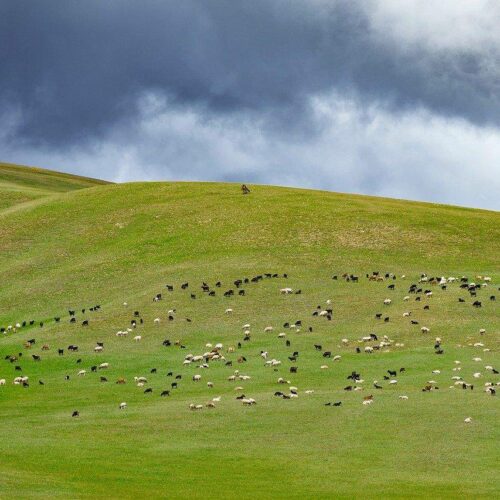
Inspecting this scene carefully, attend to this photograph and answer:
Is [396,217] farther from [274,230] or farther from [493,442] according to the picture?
[493,442]

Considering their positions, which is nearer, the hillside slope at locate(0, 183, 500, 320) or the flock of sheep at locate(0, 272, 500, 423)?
the flock of sheep at locate(0, 272, 500, 423)

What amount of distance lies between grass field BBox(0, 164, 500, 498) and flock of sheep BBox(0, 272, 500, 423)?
0.37 meters

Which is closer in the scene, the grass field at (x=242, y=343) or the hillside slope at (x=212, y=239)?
the grass field at (x=242, y=343)

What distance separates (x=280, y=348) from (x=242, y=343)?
2816 mm

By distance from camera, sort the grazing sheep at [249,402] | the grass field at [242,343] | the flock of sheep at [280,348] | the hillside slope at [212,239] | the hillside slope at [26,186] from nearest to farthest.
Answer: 1. the grass field at [242,343]
2. the grazing sheep at [249,402]
3. the flock of sheep at [280,348]
4. the hillside slope at [212,239]
5. the hillside slope at [26,186]

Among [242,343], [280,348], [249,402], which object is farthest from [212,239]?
[249,402]

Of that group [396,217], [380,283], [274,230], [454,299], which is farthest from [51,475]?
Result: [396,217]

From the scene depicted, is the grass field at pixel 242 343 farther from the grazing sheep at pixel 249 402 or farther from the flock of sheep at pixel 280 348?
the grazing sheep at pixel 249 402

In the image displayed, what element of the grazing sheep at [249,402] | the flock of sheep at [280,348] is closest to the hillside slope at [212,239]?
the flock of sheep at [280,348]

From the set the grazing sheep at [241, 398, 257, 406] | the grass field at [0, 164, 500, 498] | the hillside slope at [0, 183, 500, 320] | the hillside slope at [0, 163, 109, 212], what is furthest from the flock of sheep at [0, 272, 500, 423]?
the hillside slope at [0, 163, 109, 212]

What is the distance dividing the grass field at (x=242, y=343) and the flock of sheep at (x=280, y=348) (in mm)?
373

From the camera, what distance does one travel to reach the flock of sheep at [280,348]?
1906 inches

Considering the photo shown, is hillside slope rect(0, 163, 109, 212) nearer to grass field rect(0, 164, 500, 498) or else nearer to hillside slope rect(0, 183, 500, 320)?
grass field rect(0, 164, 500, 498)

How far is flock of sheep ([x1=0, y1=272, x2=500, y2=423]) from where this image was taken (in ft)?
159
